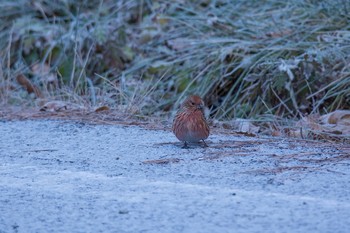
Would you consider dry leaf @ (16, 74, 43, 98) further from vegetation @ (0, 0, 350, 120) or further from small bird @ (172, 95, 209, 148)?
small bird @ (172, 95, 209, 148)

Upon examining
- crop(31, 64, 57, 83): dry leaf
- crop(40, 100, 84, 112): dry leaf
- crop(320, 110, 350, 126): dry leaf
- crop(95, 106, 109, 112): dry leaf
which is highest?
crop(320, 110, 350, 126): dry leaf

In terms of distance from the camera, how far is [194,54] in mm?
8305

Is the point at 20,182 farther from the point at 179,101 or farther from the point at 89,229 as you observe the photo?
the point at 179,101

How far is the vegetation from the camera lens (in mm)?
7234

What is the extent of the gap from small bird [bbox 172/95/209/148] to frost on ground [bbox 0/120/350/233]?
86mm

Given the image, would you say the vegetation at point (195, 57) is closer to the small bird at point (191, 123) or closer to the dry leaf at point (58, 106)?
the dry leaf at point (58, 106)

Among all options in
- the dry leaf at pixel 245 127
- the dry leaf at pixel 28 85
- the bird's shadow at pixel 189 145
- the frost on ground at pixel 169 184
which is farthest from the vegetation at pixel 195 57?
the frost on ground at pixel 169 184

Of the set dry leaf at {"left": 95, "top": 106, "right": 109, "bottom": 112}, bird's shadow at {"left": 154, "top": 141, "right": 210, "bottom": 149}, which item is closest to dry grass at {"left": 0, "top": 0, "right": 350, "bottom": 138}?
dry leaf at {"left": 95, "top": 106, "right": 109, "bottom": 112}

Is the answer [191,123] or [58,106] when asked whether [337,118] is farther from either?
[58,106]

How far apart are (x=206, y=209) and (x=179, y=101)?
13.8 ft

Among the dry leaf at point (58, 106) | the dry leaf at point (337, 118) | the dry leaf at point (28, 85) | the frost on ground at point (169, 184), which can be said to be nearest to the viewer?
the frost on ground at point (169, 184)

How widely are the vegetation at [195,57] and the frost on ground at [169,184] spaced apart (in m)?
1.54

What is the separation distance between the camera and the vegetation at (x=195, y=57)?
7234mm

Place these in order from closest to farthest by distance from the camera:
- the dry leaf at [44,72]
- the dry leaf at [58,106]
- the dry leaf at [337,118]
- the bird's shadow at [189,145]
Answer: the bird's shadow at [189,145] → the dry leaf at [337,118] → the dry leaf at [58,106] → the dry leaf at [44,72]
